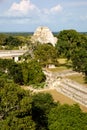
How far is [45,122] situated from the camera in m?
21.8

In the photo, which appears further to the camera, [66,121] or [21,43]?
[21,43]

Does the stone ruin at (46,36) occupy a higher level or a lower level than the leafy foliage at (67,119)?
higher

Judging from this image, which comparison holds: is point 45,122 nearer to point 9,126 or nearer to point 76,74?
point 9,126

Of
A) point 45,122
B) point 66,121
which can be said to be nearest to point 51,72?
point 45,122

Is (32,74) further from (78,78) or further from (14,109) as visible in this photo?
(14,109)

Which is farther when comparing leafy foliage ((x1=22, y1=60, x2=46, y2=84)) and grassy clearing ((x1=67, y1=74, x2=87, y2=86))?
leafy foliage ((x1=22, y1=60, x2=46, y2=84))

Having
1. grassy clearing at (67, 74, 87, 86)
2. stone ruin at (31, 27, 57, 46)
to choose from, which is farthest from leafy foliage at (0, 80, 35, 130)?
stone ruin at (31, 27, 57, 46)

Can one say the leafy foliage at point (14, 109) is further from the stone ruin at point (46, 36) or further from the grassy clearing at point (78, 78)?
the stone ruin at point (46, 36)

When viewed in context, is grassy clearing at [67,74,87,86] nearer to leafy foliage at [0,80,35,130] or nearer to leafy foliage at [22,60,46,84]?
leafy foliage at [22,60,46,84]

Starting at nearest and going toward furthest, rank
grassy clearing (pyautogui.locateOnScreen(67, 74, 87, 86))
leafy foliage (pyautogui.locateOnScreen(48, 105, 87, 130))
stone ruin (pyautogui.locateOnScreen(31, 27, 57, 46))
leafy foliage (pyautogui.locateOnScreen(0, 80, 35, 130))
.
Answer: leafy foliage (pyautogui.locateOnScreen(0, 80, 35, 130)), leafy foliage (pyautogui.locateOnScreen(48, 105, 87, 130)), grassy clearing (pyautogui.locateOnScreen(67, 74, 87, 86)), stone ruin (pyautogui.locateOnScreen(31, 27, 57, 46))

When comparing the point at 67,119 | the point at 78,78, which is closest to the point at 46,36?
the point at 78,78

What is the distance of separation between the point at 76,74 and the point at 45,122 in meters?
22.2

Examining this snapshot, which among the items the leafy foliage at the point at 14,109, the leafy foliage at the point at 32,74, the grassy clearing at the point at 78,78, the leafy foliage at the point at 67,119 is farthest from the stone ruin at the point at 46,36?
the leafy foliage at the point at 14,109

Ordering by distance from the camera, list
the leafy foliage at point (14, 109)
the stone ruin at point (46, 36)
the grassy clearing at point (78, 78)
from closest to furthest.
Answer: the leafy foliage at point (14, 109) → the grassy clearing at point (78, 78) → the stone ruin at point (46, 36)
